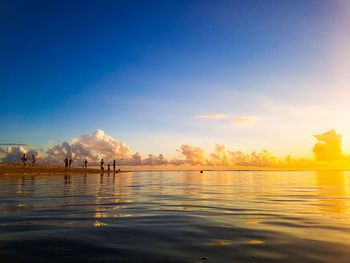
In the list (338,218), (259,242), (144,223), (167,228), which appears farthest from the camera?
(338,218)

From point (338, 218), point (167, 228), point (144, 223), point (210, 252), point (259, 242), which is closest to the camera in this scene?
point (210, 252)

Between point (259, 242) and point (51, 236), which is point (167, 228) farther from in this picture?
point (51, 236)

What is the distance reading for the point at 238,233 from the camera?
25.1ft

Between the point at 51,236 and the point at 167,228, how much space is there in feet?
12.7

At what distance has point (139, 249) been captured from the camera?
594 cm

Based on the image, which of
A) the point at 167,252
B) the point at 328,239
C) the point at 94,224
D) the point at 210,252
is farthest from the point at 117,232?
the point at 328,239

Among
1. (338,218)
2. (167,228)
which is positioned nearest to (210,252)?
(167,228)

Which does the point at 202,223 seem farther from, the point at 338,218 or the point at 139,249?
the point at 338,218

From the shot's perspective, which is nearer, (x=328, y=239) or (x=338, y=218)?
(x=328, y=239)

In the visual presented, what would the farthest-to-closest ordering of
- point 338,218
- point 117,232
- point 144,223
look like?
point 338,218 → point 144,223 → point 117,232

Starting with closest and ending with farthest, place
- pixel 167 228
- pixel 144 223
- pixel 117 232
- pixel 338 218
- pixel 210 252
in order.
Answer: pixel 210 252, pixel 117 232, pixel 167 228, pixel 144 223, pixel 338 218

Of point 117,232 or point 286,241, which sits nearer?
point 286,241

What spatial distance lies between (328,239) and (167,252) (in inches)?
204

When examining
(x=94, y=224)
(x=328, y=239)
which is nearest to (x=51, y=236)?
(x=94, y=224)
